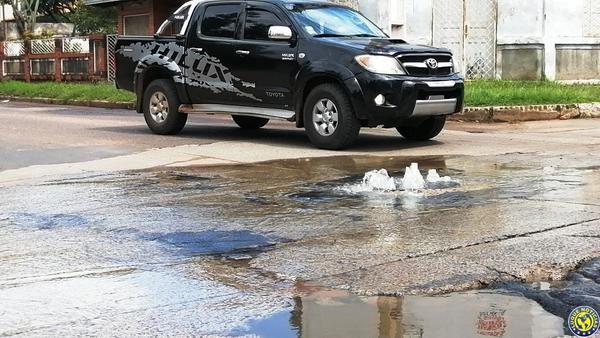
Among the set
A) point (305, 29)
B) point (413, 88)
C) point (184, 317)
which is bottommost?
point (184, 317)

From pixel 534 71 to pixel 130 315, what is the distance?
17190 millimetres

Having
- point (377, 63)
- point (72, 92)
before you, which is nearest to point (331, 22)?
point (377, 63)

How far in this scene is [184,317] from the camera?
3.87 meters

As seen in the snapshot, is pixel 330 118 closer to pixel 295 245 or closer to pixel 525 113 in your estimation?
pixel 295 245

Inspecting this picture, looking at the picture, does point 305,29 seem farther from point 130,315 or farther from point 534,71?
point 534,71

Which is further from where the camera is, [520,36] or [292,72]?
[520,36]

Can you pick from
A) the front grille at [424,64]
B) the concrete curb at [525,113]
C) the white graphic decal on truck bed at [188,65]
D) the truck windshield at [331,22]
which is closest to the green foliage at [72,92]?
the white graphic decal on truck bed at [188,65]

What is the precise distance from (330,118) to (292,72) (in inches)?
31.3


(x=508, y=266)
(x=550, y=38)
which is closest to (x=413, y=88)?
(x=508, y=266)

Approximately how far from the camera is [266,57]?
1086 cm

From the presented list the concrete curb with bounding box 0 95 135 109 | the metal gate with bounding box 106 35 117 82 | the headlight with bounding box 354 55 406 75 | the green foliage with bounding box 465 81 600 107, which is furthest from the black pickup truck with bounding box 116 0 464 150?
the metal gate with bounding box 106 35 117 82

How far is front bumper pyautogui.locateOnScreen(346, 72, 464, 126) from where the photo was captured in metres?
9.80

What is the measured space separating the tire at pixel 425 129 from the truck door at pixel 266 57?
1716 millimetres

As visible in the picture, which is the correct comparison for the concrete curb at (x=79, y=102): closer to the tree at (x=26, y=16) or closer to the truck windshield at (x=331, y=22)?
the truck windshield at (x=331, y=22)
